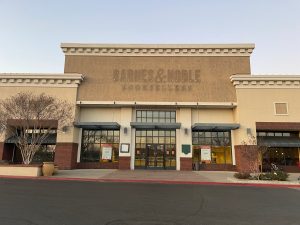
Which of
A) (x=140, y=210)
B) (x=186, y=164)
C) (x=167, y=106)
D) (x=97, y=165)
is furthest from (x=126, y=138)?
(x=140, y=210)

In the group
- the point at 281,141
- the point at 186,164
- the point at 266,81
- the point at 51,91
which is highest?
the point at 266,81

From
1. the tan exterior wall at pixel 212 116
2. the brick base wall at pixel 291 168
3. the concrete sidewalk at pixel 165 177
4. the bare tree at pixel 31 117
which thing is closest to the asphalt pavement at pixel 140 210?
the concrete sidewalk at pixel 165 177

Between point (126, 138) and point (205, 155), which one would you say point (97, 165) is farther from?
point (205, 155)

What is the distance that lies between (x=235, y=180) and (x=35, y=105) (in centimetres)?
1762

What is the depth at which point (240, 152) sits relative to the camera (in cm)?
2586

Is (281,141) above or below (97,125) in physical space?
below

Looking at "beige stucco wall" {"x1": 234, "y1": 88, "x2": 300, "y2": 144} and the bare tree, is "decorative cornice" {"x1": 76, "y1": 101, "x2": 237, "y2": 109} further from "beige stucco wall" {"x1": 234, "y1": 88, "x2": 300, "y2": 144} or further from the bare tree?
the bare tree

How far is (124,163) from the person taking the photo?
2684 centimetres

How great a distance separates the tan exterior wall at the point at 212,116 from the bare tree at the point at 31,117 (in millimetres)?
13339

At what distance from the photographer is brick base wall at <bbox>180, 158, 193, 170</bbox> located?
26.7 m

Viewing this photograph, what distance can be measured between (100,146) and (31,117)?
7696mm

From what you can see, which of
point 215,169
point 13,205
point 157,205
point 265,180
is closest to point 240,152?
point 215,169

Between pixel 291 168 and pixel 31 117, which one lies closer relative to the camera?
pixel 31 117
